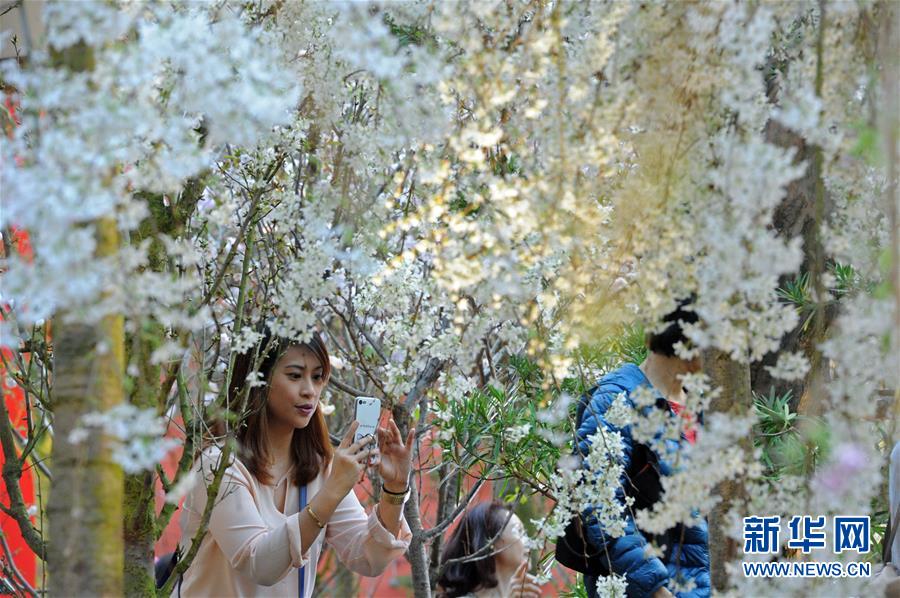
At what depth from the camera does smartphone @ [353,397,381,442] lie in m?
2.55

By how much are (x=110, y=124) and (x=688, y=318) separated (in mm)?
1291

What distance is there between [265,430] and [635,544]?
0.95m

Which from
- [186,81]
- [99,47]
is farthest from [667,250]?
[99,47]

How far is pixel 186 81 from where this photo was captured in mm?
1507

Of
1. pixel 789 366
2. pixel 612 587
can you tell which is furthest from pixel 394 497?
pixel 789 366

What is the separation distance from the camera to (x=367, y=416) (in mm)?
2572

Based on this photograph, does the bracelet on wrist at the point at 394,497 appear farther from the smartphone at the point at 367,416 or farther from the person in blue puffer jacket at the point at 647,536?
the person in blue puffer jacket at the point at 647,536

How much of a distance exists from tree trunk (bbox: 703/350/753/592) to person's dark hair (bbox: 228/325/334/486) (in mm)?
1066

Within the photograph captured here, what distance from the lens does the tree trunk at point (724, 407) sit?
1.86 metres

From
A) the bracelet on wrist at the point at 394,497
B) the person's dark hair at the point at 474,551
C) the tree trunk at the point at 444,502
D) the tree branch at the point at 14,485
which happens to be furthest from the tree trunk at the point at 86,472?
the tree trunk at the point at 444,502
